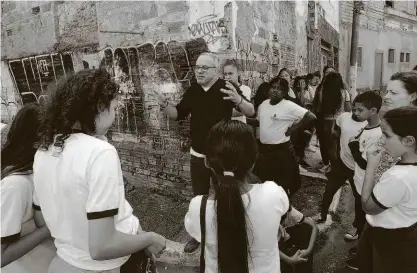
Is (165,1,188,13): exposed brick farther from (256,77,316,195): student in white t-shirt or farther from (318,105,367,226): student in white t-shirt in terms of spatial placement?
(318,105,367,226): student in white t-shirt

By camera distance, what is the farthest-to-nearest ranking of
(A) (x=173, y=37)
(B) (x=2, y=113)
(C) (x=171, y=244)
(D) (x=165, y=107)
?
1. (B) (x=2, y=113)
2. (A) (x=173, y=37)
3. (C) (x=171, y=244)
4. (D) (x=165, y=107)

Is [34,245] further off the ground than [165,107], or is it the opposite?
[165,107]

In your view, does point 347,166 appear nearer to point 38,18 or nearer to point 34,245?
point 34,245

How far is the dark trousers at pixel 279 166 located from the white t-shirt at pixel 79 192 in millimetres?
2163

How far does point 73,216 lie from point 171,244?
203 centimetres

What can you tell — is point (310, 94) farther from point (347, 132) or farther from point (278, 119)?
point (347, 132)

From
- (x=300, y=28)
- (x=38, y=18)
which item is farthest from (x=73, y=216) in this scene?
(x=38, y=18)

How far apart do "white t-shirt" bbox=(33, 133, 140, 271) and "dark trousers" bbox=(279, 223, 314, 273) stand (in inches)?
29.7

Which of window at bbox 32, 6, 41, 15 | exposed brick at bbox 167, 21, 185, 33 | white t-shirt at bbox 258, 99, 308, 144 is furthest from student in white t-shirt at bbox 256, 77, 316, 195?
window at bbox 32, 6, 41, 15

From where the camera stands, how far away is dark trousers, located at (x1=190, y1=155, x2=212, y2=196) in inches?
116

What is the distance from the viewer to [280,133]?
11.1 feet

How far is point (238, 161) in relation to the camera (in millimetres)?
1375

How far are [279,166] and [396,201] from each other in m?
1.78

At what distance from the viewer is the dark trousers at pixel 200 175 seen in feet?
9.69
